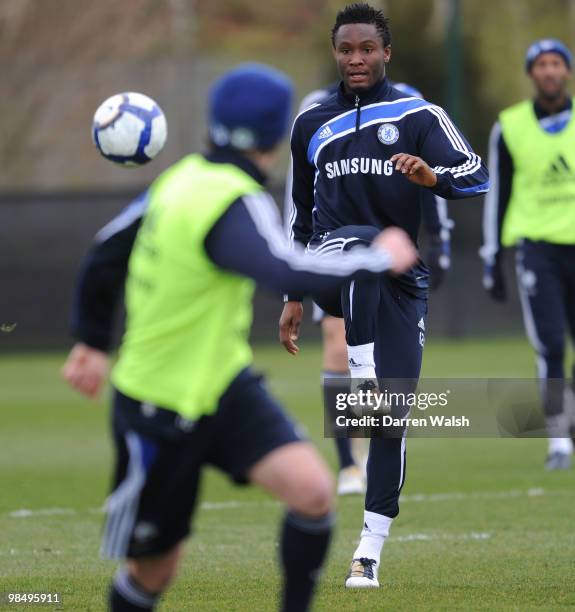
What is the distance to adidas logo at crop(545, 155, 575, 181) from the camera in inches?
406

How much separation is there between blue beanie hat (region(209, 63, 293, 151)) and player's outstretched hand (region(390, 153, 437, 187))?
4.20ft

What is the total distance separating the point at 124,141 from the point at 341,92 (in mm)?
1150

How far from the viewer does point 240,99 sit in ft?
15.3

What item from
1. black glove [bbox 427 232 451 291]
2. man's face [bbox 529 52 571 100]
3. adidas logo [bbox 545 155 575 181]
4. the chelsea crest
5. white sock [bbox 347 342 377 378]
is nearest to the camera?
white sock [bbox 347 342 377 378]

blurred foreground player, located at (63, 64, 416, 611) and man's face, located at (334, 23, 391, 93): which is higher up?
man's face, located at (334, 23, 391, 93)

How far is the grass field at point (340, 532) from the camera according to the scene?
6.20 metres

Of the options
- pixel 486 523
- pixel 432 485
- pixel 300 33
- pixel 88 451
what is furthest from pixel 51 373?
pixel 300 33

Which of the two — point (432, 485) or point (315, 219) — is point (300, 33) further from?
point (315, 219)

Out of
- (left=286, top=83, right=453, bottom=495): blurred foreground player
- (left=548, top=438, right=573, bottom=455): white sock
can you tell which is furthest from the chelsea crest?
(left=548, top=438, right=573, bottom=455): white sock

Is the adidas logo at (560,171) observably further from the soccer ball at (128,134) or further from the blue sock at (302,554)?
the blue sock at (302,554)

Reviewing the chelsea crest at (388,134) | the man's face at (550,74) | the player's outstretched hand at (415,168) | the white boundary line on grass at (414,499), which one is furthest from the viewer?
the man's face at (550,74)

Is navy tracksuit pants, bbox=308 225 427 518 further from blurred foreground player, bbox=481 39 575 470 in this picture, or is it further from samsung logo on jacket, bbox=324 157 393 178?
blurred foreground player, bbox=481 39 575 470

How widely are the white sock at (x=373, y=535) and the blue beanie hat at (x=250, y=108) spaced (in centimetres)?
226

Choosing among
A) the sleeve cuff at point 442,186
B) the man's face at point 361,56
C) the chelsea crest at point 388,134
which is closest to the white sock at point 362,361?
the sleeve cuff at point 442,186
